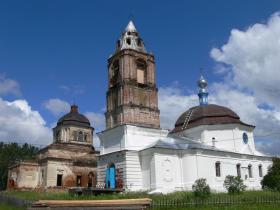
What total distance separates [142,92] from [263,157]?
1399cm

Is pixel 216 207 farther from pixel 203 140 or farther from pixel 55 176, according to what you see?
pixel 55 176

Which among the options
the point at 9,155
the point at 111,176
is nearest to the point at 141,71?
the point at 111,176

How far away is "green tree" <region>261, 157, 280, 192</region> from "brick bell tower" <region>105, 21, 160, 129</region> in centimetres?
1140

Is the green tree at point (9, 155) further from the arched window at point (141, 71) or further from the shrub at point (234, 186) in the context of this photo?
the shrub at point (234, 186)

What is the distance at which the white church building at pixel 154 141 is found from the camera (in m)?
30.5

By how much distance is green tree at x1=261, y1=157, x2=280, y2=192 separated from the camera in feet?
109

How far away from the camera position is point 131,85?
109 ft

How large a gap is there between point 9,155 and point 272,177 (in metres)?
46.9

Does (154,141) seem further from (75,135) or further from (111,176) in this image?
(75,135)

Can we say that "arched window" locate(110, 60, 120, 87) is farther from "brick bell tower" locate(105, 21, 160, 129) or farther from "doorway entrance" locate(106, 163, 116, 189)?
"doorway entrance" locate(106, 163, 116, 189)

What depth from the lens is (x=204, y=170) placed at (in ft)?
102

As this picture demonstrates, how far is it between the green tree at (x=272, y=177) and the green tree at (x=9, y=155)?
39.0m

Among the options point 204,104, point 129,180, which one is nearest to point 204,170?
point 129,180

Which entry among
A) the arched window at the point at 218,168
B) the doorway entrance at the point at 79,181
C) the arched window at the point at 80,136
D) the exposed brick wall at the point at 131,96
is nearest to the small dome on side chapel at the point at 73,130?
the arched window at the point at 80,136
